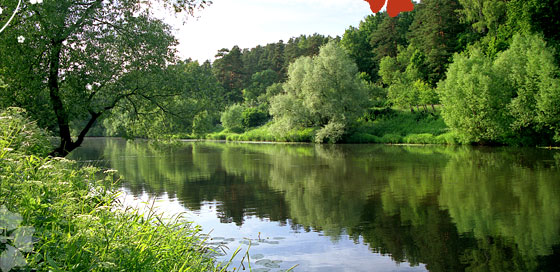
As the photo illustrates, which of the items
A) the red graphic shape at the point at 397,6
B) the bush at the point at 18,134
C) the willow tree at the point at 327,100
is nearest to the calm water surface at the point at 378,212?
the bush at the point at 18,134

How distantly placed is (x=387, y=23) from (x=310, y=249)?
64.6 metres

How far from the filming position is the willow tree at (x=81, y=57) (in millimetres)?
9008

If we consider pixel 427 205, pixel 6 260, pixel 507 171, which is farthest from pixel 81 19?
pixel 507 171

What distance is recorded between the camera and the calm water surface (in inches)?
308

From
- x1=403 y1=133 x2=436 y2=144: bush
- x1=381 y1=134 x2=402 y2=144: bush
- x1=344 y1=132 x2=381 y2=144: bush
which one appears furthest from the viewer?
x1=344 y1=132 x2=381 y2=144: bush

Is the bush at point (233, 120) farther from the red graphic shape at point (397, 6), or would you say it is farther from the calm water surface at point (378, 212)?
the red graphic shape at point (397, 6)

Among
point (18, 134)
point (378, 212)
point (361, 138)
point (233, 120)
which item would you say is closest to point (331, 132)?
point (361, 138)

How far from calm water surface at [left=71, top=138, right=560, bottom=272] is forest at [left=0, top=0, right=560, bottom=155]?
2.26m

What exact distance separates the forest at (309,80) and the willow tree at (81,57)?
3 cm

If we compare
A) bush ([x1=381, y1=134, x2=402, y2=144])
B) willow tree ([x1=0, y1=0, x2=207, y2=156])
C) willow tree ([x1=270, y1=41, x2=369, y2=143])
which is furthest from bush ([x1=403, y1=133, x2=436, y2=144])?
willow tree ([x1=0, y1=0, x2=207, y2=156])

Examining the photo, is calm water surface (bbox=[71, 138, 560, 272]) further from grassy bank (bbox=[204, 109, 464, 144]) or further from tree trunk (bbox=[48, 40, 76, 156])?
grassy bank (bbox=[204, 109, 464, 144])

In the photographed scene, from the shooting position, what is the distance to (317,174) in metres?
19.9

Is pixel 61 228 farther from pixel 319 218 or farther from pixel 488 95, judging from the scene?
pixel 488 95

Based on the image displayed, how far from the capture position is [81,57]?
404 inches
